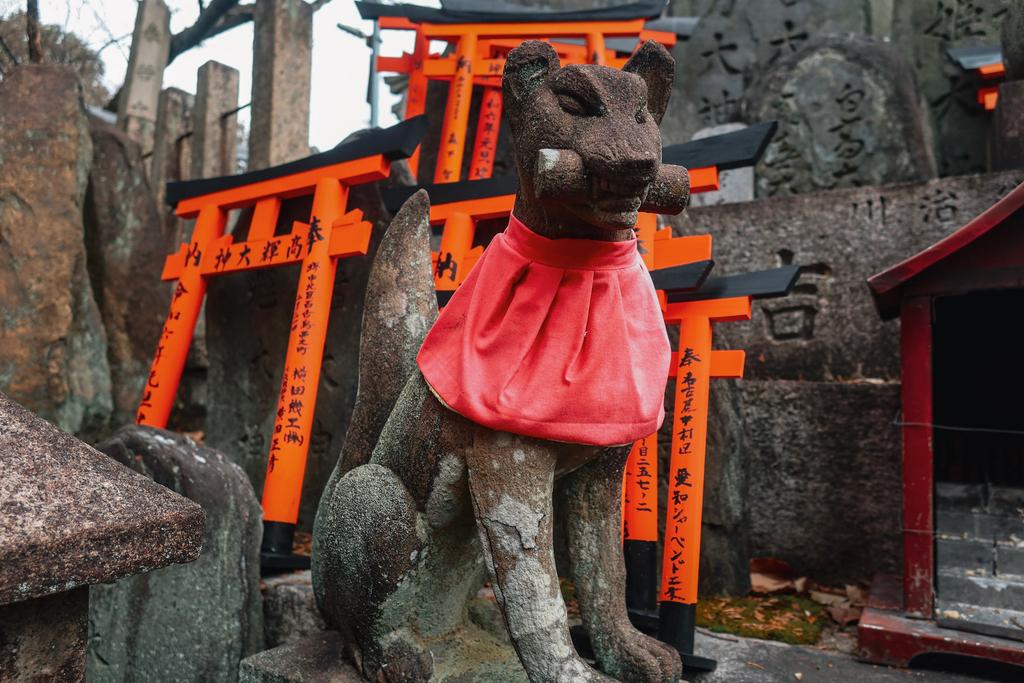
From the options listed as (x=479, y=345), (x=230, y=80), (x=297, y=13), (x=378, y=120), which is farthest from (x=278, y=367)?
(x=378, y=120)

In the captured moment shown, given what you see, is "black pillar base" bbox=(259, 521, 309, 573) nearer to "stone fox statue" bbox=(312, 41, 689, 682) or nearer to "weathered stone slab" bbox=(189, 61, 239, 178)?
"stone fox statue" bbox=(312, 41, 689, 682)

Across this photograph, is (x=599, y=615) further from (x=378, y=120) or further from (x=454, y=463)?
(x=378, y=120)

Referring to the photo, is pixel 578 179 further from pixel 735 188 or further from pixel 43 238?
pixel 735 188

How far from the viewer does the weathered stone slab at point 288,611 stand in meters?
3.13

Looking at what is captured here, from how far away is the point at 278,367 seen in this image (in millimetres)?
4461

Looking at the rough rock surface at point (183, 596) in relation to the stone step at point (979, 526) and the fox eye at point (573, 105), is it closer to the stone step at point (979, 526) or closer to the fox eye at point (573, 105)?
the fox eye at point (573, 105)

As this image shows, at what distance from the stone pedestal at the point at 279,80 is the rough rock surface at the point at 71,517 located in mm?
5455

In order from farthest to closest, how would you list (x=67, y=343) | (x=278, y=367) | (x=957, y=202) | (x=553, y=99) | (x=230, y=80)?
(x=230, y=80), (x=67, y=343), (x=957, y=202), (x=278, y=367), (x=553, y=99)

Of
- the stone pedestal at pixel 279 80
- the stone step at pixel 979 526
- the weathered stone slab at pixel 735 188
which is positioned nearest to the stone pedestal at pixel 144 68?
the stone pedestal at pixel 279 80

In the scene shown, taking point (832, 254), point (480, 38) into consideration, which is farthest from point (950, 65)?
point (480, 38)

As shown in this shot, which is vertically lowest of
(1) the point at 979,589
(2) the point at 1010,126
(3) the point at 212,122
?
(1) the point at 979,589

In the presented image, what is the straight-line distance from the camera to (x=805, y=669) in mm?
2969

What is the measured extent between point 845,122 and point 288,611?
526 cm

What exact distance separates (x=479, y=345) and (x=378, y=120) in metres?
10.1
